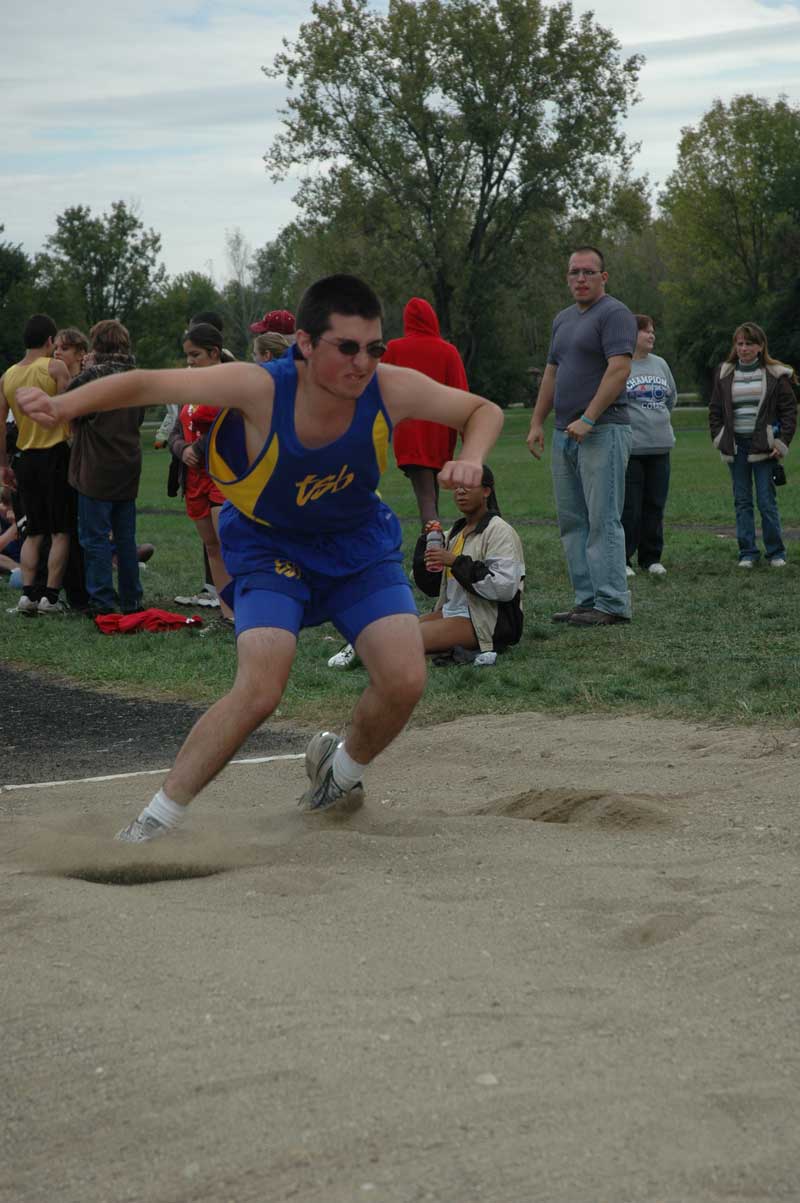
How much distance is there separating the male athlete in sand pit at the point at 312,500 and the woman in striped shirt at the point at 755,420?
8.01m

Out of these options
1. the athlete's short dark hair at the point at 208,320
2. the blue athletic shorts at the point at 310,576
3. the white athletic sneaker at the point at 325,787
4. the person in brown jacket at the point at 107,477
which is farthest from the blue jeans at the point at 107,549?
the blue athletic shorts at the point at 310,576

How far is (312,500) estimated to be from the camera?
4.89 metres

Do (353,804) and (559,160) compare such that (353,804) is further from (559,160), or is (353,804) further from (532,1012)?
(559,160)

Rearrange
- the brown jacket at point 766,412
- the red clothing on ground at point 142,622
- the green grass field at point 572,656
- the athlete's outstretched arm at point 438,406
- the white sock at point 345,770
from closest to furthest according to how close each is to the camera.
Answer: the athlete's outstretched arm at point 438,406 < the white sock at point 345,770 < the green grass field at point 572,656 < the red clothing on ground at point 142,622 < the brown jacket at point 766,412

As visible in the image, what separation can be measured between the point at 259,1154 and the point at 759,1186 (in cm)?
93

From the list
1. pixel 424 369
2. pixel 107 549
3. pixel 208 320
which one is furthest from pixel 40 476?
pixel 424 369

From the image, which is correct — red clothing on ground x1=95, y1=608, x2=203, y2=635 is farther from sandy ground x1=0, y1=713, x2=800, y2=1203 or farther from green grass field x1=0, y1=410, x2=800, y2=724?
sandy ground x1=0, y1=713, x2=800, y2=1203

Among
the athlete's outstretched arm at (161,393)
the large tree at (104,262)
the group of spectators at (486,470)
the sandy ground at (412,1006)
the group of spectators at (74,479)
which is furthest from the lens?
the large tree at (104,262)

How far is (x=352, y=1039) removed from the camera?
3.23 metres

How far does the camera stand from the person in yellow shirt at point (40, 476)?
459 inches

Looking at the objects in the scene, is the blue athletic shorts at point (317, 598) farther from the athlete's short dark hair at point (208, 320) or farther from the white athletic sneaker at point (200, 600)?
the white athletic sneaker at point (200, 600)

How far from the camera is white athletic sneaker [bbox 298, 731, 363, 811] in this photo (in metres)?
5.50

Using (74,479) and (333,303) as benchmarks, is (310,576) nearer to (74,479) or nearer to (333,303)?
(333,303)

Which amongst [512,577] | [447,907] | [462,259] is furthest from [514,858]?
[462,259]
